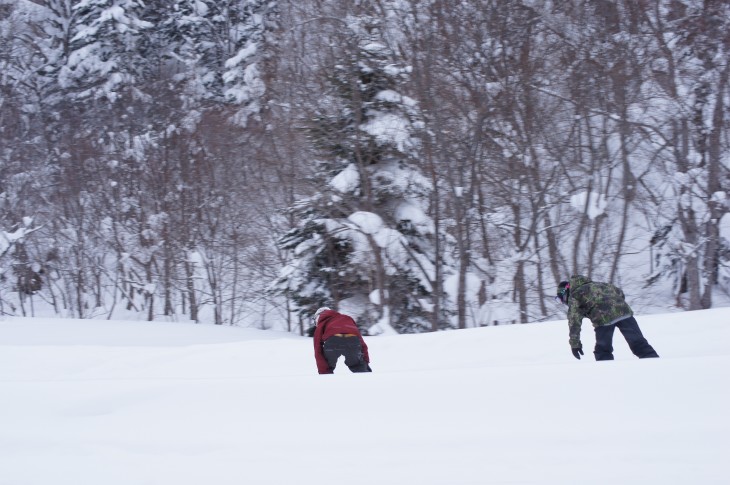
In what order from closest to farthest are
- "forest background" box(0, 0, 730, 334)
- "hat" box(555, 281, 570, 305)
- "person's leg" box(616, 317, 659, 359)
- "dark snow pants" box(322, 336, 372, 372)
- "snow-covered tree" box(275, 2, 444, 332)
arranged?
1. "dark snow pants" box(322, 336, 372, 372)
2. "person's leg" box(616, 317, 659, 359)
3. "hat" box(555, 281, 570, 305)
4. "snow-covered tree" box(275, 2, 444, 332)
5. "forest background" box(0, 0, 730, 334)

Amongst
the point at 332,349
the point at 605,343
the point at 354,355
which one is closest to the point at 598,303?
the point at 605,343

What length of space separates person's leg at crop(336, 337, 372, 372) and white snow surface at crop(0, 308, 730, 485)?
1.75 m

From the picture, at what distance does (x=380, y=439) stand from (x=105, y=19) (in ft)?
88.9

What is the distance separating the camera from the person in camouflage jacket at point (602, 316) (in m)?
8.31

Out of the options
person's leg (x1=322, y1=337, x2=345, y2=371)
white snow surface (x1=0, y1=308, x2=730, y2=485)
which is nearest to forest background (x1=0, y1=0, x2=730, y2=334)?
person's leg (x1=322, y1=337, x2=345, y2=371)

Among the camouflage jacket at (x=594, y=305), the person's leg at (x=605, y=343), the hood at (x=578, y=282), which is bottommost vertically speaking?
the person's leg at (x=605, y=343)

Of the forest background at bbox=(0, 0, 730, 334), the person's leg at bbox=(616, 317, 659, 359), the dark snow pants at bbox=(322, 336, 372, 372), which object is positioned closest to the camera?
the dark snow pants at bbox=(322, 336, 372, 372)

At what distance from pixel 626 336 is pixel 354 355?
3288 millimetres

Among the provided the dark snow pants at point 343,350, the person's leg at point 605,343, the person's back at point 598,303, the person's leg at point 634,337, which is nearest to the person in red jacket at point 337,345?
the dark snow pants at point 343,350

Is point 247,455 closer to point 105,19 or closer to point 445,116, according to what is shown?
point 445,116

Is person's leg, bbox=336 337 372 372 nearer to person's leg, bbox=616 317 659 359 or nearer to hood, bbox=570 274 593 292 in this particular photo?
hood, bbox=570 274 593 292

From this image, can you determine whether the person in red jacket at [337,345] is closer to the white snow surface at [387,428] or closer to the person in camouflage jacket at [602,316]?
the white snow surface at [387,428]

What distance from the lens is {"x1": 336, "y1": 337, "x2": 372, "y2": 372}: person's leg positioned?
827 centimetres

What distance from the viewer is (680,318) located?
11.2 meters
